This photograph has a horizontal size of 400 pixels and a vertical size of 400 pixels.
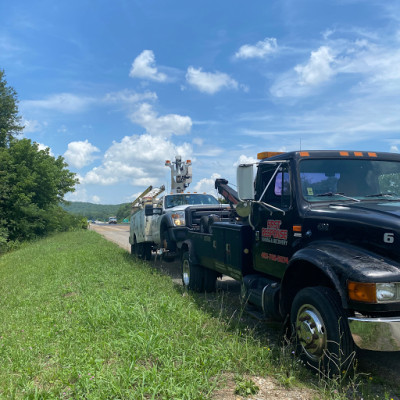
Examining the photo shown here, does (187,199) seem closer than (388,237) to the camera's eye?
No

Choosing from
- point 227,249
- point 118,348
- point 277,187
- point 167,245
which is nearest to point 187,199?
point 167,245

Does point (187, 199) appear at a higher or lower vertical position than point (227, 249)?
higher

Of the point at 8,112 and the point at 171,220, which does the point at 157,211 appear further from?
the point at 8,112

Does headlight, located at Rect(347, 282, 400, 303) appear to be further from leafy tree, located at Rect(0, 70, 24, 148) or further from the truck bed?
leafy tree, located at Rect(0, 70, 24, 148)

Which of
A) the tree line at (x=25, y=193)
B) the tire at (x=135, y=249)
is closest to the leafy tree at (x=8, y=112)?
the tree line at (x=25, y=193)

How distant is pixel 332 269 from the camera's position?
3199mm

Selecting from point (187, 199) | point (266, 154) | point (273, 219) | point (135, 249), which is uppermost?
point (266, 154)

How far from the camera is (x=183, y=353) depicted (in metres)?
3.73

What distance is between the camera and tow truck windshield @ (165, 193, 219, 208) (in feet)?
34.6

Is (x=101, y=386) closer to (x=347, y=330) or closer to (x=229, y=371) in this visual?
(x=229, y=371)

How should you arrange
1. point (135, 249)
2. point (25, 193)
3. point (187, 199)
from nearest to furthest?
1. point (187, 199)
2. point (135, 249)
3. point (25, 193)

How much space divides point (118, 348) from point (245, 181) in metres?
2.30

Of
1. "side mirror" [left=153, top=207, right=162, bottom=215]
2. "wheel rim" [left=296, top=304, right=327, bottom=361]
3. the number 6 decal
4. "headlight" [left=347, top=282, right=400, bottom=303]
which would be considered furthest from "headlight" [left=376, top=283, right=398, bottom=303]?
"side mirror" [left=153, top=207, right=162, bottom=215]

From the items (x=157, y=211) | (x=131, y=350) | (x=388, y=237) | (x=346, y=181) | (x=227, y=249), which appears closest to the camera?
(x=388, y=237)
